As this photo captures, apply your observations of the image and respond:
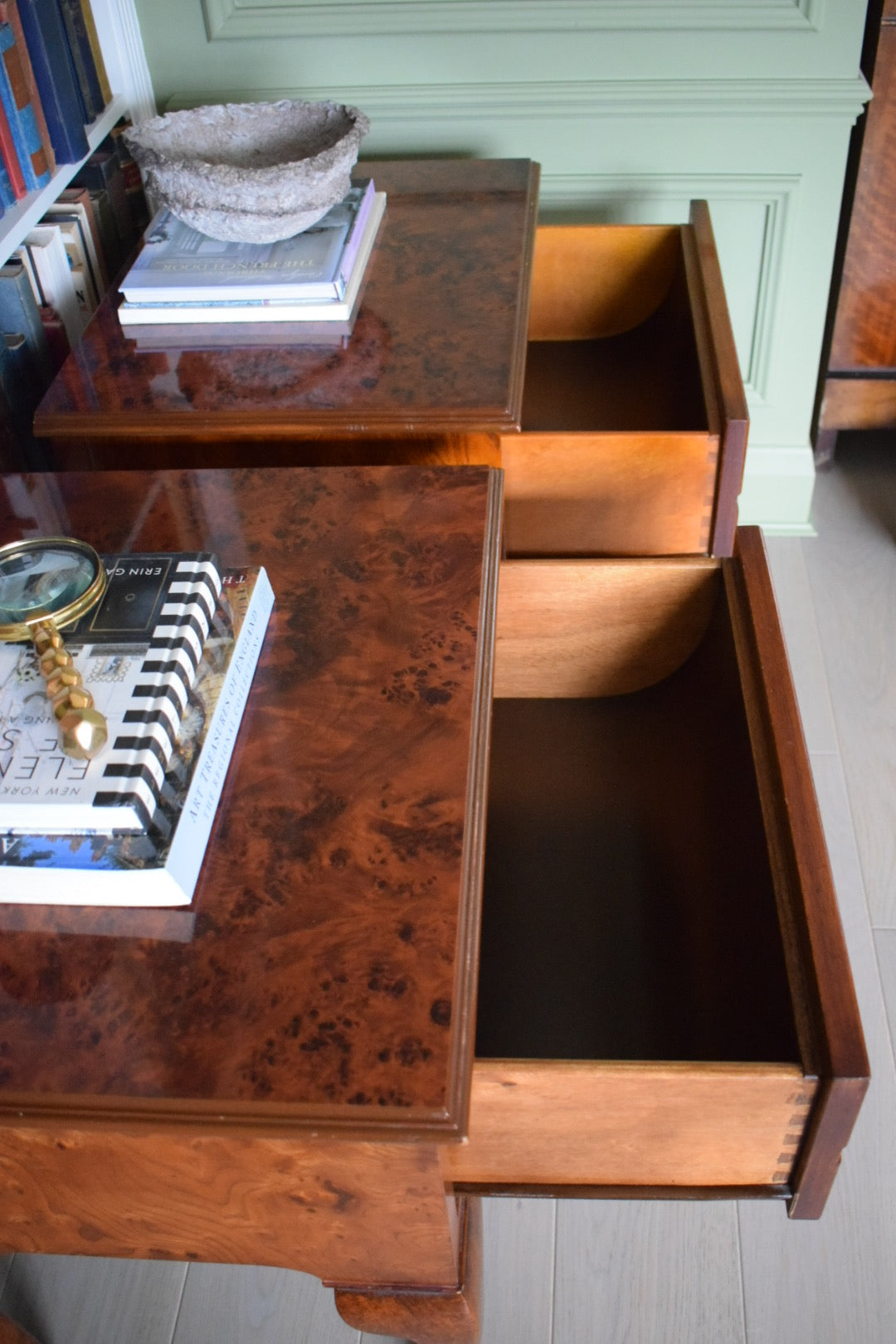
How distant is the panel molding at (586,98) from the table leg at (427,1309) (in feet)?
3.95

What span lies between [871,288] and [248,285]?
96cm

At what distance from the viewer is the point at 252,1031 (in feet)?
1.72

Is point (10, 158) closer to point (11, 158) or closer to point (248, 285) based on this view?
point (11, 158)

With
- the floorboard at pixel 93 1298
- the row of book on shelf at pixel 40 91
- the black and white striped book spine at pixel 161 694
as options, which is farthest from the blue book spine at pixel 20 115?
the floorboard at pixel 93 1298

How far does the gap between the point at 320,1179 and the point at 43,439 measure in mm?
832

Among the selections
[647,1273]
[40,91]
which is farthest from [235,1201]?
[40,91]

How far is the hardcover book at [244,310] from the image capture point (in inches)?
39.0

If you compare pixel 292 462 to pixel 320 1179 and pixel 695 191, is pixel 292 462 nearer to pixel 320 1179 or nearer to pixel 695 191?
pixel 320 1179

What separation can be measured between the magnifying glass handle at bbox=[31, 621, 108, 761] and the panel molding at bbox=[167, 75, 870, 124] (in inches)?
39.3

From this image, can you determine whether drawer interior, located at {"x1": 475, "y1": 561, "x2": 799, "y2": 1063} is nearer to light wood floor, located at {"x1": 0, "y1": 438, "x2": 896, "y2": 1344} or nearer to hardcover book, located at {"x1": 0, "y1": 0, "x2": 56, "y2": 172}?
light wood floor, located at {"x1": 0, "y1": 438, "x2": 896, "y2": 1344}

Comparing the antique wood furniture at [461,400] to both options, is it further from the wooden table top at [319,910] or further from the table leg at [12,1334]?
the table leg at [12,1334]

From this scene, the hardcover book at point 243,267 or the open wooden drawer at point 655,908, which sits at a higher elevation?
the hardcover book at point 243,267

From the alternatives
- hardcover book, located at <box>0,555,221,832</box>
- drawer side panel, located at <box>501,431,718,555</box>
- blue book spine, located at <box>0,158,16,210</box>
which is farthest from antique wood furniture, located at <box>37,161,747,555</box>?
hardcover book, located at <box>0,555,221,832</box>

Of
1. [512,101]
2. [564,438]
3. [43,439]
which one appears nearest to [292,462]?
[564,438]
